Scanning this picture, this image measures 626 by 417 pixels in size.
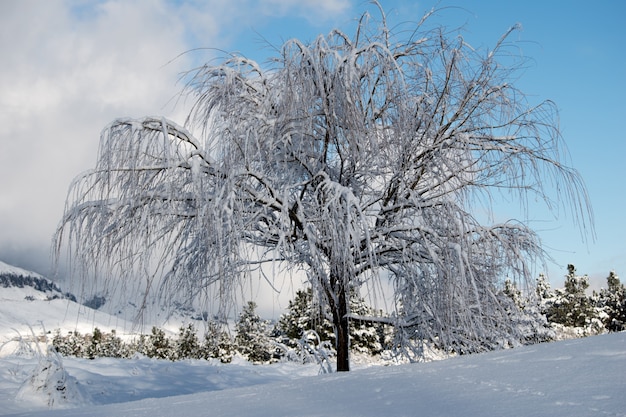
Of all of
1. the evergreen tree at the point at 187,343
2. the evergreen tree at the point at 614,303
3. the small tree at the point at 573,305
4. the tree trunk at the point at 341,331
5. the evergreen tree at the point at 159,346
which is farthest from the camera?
the evergreen tree at the point at 159,346

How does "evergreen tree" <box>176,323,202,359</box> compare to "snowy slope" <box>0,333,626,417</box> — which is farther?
"evergreen tree" <box>176,323,202,359</box>

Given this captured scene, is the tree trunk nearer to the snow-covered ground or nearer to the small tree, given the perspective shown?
the snow-covered ground

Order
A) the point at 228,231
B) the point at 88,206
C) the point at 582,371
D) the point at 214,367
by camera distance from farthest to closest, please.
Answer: the point at 214,367, the point at 88,206, the point at 228,231, the point at 582,371

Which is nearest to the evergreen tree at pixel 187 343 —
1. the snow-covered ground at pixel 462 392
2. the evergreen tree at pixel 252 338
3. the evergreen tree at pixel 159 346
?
the evergreen tree at pixel 159 346

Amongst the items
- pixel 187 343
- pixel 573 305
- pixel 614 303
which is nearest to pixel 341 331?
pixel 573 305

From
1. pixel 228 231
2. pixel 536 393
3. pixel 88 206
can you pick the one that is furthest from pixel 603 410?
pixel 88 206

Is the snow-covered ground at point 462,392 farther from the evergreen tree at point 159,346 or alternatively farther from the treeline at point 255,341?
the evergreen tree at point 159,346

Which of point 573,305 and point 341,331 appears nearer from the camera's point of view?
point 341,331

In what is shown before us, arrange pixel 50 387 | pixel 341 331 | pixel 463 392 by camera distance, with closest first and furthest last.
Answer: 1. pixel 463 392
2. pixel 50 387
3. pixel 341 331

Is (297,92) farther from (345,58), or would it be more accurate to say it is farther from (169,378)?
(169,378)

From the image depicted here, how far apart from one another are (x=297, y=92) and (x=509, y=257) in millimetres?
2915

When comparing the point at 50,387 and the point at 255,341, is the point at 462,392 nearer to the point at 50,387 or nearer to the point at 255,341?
the point at 50,387

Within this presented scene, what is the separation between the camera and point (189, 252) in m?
5.55

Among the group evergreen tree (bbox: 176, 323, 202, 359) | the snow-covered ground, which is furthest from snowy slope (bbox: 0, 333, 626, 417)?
evergreen tree (bbox: 176, 323, 202, 359)
